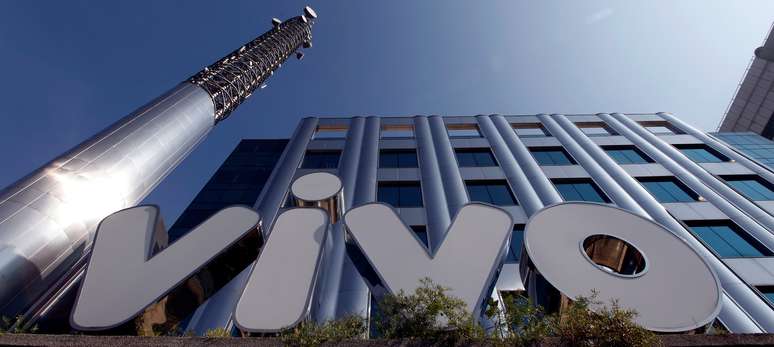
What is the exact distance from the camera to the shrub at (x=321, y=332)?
612cm

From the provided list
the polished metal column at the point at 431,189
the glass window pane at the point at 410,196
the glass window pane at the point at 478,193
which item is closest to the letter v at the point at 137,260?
the polished metal column at the point at 431,189

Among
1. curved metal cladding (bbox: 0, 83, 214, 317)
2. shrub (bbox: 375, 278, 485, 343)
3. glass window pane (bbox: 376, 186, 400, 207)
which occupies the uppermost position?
shrub (bbox: 375, 278, 485, 343)

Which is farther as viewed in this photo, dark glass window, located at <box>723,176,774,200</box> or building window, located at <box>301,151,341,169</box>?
building window, located at <box>301,151,341,169</box>

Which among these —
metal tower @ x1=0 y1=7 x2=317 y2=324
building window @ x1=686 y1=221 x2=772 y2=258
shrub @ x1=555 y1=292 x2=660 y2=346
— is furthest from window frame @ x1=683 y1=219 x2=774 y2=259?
metal tower @ x1=0 y1=7 x2=317 y2=324

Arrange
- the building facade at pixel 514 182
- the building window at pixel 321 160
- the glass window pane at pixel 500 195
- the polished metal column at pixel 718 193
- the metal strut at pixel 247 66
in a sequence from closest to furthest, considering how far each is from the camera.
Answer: the building facade at pixel 514 182, the polished metal column at pixel 718 193, the glass window pane at pixel 500 195, the metal strut at pixel 247 66, the building window at pixel 321 160

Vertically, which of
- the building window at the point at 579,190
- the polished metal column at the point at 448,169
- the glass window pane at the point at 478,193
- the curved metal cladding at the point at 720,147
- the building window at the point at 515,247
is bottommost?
the building window at the point at 515,247

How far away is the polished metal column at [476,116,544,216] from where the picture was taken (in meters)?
19.0

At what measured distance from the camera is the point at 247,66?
28.1 meters

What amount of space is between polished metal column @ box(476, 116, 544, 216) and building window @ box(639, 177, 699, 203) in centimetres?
761

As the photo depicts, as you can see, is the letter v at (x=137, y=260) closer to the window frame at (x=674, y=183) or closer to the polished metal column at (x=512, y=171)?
the polished metal column at (x=512, y=171)

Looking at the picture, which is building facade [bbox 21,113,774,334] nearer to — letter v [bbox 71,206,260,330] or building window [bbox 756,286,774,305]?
building window [bbox 756,286,774,305]

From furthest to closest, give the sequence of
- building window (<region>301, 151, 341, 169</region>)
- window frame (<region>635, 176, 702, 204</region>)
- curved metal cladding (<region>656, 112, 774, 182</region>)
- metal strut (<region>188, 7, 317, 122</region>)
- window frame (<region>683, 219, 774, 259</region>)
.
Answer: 1. building window (<region>301, 151, 341, 169</region>)
2. metal strut (<region>188, 7, 317, 122</region>)
3. curved metal cladding (<region>656, 112, 774, 182</region>)
4. window frame (<region>635, 176, 702, 204</region>)
5. window frame (<region>683, 219, 774, 259</region>)

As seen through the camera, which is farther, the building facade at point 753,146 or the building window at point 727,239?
the building facade at point 753,146

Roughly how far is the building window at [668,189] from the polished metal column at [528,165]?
6.25 meters
